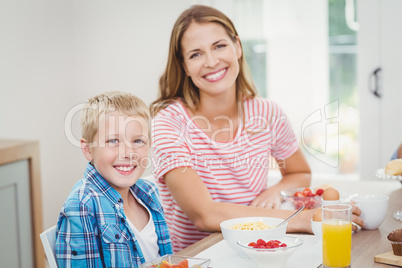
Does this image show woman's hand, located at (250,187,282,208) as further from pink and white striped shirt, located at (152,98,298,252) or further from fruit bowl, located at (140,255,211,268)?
fruit bowl, located at (140,255,211,268)

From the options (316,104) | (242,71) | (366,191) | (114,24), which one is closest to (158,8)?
(114,24)

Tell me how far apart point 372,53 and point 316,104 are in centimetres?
42

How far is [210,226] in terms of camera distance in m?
1.60

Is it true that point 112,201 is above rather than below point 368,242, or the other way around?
above

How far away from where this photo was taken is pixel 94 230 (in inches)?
51.1

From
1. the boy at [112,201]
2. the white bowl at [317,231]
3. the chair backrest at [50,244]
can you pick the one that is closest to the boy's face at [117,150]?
the boy at [112,201]

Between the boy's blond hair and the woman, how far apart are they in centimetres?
32

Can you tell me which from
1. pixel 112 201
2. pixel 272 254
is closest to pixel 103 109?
pixel 112 201

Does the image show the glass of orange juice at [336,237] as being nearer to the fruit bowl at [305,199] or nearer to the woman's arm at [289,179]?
the fruit bowl at [305,199]

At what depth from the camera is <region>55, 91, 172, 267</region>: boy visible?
49.8 inches

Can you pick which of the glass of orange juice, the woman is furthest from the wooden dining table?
the woman

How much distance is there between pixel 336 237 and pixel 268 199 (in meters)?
0.67

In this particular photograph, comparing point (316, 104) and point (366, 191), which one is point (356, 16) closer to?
point (316, 104)

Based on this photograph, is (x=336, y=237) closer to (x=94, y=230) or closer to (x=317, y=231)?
(x=317, y=231)
